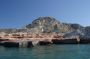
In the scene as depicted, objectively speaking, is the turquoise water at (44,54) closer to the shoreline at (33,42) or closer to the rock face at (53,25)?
the shoreline at (33,42)

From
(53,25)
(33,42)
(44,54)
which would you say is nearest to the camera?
(44,54)

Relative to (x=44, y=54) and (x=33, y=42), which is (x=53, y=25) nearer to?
(x=33, y=42)

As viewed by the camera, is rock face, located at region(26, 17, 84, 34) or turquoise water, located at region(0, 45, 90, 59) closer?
turquoise water, located at region(0, 45, 90, 59)

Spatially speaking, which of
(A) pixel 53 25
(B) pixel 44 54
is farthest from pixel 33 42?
(A) pixel 53 25

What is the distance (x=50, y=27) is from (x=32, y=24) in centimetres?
1283

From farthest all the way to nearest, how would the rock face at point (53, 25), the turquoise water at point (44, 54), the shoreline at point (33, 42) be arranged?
the rock face at point (53, 25), the shoreline at point (33, 42), the turquoise water at point (44, 54)

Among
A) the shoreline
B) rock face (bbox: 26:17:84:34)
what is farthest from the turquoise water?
rock face (bbox: 26:17:84:34)

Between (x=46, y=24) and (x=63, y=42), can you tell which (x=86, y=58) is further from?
(x=46, y=24)

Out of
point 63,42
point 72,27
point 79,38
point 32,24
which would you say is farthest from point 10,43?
point 72,27

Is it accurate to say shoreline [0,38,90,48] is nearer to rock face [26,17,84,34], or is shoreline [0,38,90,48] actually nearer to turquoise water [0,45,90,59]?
turquoise water [0,45,90,59]

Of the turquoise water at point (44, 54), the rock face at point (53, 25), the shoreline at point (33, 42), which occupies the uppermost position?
the rock face at point (53, 25)

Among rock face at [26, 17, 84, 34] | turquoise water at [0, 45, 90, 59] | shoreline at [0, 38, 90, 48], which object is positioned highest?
rock face at [26, 17, 84, 34]

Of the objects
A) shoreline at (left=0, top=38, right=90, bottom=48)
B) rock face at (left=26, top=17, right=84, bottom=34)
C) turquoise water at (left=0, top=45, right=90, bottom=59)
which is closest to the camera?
turquoise water at (left=0, top=45, right=90, bottom=59)

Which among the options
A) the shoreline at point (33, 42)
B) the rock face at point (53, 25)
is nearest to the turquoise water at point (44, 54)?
the shoreline at point (33, 42)
